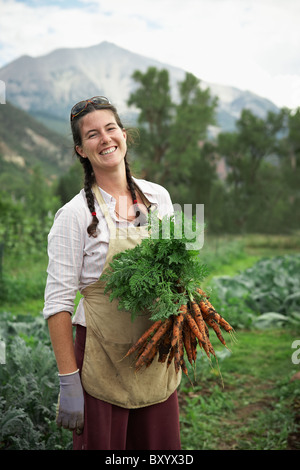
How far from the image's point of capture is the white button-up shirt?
1.52 meters

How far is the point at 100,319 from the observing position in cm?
162

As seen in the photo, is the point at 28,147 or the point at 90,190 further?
the point at 28,147

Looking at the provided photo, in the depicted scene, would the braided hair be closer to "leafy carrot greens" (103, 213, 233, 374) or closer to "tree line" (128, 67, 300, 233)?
"leafy carrot greens" (103, 213, 233, 374)

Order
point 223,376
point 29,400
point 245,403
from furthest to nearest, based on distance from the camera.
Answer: point 223,376
point 245,403
point 29,400

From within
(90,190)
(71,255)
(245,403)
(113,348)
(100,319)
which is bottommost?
(245,403)

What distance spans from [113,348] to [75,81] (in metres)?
38.2

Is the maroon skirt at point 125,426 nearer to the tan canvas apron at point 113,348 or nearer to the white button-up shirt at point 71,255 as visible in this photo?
the tan canvas apron at point 113,348

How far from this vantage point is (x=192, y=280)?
156 centimetres

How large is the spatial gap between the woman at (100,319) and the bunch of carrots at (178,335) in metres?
0.11

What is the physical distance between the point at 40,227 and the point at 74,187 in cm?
587

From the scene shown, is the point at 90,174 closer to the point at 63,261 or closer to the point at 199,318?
the point at 63,261

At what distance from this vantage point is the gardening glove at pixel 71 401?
157 cm

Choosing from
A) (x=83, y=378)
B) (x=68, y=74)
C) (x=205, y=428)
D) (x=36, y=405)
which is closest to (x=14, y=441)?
(x=36, y=405)

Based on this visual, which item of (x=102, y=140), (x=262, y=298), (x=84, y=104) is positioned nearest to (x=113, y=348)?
(x=102, y=140)
